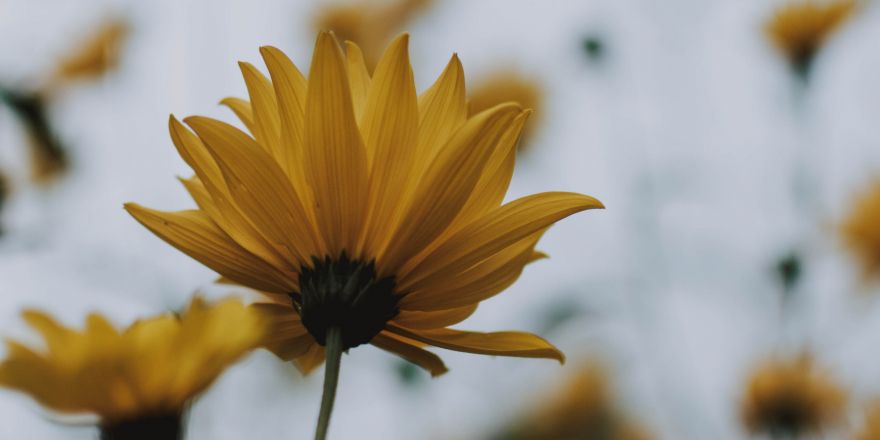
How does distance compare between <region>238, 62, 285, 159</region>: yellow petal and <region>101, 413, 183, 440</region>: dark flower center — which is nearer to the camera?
<region>101, 413, 183, 440</region>: dark flower center

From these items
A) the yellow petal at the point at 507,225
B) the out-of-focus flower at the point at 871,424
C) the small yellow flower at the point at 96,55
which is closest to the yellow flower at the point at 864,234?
the out-of-focus flower at the point at 871,424

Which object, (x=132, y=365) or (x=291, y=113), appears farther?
(x=291, y=113)

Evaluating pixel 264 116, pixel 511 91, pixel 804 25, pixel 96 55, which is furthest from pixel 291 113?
pixel 804 25

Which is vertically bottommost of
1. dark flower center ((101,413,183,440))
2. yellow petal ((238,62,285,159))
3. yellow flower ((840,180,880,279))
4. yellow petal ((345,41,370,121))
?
dark flower center ((101,413,183,440))

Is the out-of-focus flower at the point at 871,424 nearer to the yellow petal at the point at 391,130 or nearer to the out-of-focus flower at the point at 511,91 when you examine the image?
Answer: the out-of-focus flower at the point at 511,91

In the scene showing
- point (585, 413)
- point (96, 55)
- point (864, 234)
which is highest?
point (864, 234)

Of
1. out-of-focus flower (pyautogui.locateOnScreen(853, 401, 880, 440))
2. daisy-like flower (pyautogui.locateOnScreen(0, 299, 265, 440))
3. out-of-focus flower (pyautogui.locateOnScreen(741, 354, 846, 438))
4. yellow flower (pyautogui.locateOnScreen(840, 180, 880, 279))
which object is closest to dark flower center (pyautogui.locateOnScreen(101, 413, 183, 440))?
daisy-like flower (pyautogui.locateOnScreen(0, 299, 265, 440))

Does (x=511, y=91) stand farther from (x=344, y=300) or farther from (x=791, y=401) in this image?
(x=344, y=300)

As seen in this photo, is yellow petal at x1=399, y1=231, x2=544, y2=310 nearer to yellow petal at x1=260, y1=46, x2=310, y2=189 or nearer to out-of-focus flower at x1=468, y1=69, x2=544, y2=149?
yellow petal at x1=260, y1=46, x2=310, y2=189
